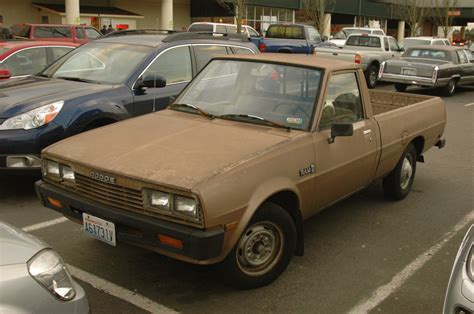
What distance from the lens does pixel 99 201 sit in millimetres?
3643

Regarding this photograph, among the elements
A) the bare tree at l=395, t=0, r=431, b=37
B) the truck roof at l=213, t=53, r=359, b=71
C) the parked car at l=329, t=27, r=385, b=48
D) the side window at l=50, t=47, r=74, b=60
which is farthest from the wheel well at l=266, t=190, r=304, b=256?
the bare tree at l=395, t=0, r=431, b=37

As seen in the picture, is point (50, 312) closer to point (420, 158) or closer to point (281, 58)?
point (281, 58)

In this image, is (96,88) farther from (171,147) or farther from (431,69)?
(431,69)

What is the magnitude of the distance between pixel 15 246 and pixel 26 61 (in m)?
7.28

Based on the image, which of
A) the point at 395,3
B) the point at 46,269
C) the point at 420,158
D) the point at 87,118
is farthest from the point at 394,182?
the point at 395,3

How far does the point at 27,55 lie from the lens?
891cm

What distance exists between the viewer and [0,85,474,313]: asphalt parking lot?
143 inches

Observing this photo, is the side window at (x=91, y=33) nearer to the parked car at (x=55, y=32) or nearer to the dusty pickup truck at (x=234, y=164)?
the parked car at (x=55, y=32)

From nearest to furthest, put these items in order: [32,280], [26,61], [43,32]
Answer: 1. [32,280]
2. [26,61]
3. [43,32]

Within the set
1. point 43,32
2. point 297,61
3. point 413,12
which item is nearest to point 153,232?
point 297,61

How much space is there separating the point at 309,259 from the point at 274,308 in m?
0.90

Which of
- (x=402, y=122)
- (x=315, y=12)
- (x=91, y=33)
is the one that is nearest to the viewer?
(x=402, y=122)

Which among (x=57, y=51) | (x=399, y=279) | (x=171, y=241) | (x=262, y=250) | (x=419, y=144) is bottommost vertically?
(x=399, y=279)

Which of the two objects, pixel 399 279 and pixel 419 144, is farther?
pixel 419 144
